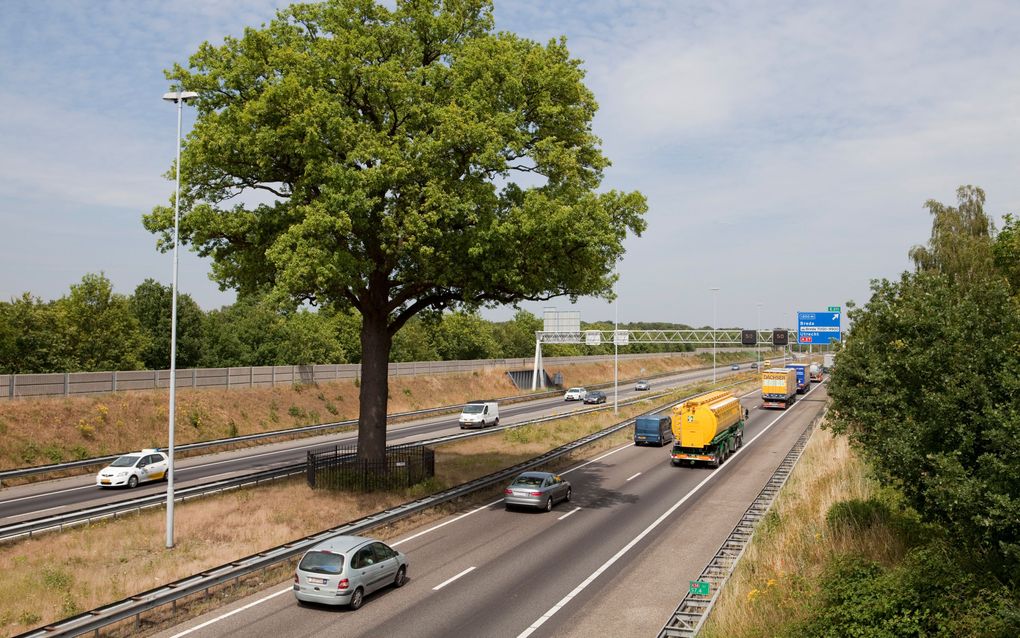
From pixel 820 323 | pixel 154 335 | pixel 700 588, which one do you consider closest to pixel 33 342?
pixel 154 335

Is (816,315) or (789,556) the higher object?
(816,315)

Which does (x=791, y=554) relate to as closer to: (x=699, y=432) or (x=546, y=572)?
(x=546, y=572)

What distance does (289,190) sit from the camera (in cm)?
2741

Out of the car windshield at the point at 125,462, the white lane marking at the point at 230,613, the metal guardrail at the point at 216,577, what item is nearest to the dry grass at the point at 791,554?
the white lane marking at the point at 230,613

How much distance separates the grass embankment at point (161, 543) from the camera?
658 inches

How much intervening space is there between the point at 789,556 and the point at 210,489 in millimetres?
22140

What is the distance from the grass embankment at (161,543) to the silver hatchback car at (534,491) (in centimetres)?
259

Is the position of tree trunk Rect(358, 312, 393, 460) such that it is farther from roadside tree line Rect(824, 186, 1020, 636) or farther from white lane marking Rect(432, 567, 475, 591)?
roadside tree line Rect(824, 186, 1020, 636)

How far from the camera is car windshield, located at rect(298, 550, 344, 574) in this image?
1677 cm

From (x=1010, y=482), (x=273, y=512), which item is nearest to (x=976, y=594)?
(x=1010, y=482)

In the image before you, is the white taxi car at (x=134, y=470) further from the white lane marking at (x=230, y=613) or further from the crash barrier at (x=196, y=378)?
the white lane marking at (x=230, y=613)

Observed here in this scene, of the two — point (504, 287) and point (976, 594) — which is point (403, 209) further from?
point (976, 594)

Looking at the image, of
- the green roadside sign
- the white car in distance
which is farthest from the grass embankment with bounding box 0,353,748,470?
the green roadside sign

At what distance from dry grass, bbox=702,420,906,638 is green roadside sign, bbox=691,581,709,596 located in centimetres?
43
